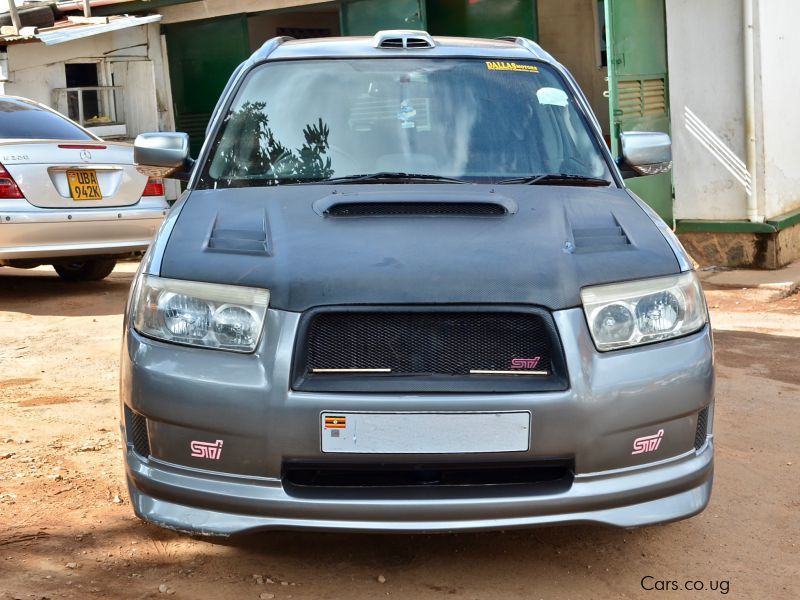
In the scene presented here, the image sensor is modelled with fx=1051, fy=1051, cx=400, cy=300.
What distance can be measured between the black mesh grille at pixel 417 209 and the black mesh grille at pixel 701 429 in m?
0.84

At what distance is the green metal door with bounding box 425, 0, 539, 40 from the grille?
9504mm

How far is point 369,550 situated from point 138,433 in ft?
2.78

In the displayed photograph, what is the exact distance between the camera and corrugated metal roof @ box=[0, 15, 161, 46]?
11.3m

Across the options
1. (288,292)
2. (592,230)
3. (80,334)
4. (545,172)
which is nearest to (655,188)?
(80,334)

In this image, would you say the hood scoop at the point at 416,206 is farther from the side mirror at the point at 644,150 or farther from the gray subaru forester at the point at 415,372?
the side mirror at the point at 644,150

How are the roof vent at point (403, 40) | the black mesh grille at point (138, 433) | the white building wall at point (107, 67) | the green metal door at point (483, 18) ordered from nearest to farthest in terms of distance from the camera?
the black mesh grille at point (138, 433), the roof vent at point (403, 40), the green metal door at point (483, 18), the white building wall at point (107, 67)

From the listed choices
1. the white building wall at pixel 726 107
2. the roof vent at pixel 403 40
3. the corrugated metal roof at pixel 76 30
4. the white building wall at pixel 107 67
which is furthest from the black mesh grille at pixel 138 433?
the white building wall at pixel 107 67

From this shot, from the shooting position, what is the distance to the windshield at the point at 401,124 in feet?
12.4

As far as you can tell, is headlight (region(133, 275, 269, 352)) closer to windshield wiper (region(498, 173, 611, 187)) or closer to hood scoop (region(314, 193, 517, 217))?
hood scoop (region(314, 193, 517, 217))

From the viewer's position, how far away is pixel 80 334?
22.9ft

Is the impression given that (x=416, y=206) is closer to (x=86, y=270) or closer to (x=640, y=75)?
(x=640, y=75)

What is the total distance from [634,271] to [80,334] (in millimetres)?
4889

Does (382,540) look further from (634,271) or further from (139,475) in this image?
(634,271)

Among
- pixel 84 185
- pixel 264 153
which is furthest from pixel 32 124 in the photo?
pixel 264 153
